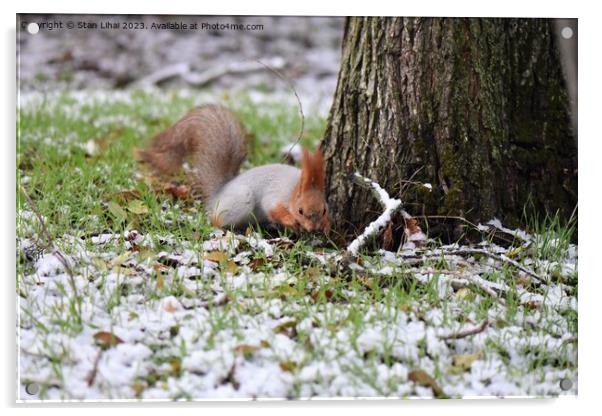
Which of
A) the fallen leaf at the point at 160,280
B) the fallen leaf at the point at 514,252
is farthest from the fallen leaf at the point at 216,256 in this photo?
the fallen leaf at the point at 514,252

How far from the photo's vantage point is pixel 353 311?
6.35 ft

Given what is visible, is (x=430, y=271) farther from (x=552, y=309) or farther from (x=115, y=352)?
(x=115, y=352)

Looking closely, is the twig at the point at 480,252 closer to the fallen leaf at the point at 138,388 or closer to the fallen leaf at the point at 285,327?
the fallen leaf at the point at 285,327

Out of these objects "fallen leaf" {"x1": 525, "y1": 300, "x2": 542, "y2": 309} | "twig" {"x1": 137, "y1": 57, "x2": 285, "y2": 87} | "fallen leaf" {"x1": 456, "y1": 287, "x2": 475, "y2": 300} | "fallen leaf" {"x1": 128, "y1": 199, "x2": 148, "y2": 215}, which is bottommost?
"fallen leaf" {"x1": 525, "y1": 300, "x2": 542, "y2": 309}

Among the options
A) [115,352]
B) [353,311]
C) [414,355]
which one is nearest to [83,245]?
[115,352]

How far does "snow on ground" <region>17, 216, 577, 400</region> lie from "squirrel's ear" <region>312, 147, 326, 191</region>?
0.28m

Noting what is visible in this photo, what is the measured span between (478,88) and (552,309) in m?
0.60

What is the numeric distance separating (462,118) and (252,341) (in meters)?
0.82

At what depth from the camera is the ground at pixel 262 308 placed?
185cm

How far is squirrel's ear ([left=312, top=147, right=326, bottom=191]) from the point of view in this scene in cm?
216

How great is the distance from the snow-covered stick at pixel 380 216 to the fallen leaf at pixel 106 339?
60cm

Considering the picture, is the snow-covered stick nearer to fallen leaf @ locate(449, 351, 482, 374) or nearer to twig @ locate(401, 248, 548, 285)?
twig @ locate(401, 248, 548, 285)

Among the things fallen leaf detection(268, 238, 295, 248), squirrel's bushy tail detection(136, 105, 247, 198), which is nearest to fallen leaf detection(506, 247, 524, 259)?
fallen leaf detection(268, 238, 295, 248)
